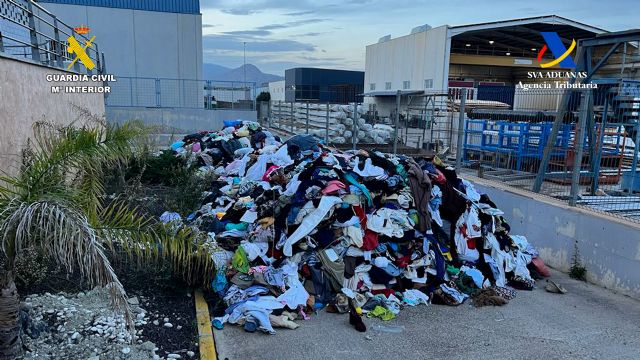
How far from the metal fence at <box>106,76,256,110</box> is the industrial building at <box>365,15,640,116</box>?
19.4 feet

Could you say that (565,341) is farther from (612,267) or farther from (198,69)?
(198,69)

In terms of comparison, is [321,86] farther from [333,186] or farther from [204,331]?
[204,331]

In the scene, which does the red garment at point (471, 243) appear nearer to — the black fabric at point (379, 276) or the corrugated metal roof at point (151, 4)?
the black fabric at point (379, 276)

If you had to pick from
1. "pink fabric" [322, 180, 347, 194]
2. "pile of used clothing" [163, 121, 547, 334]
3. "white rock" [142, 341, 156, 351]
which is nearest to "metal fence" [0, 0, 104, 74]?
"pile of used clothing" [163, 121, 547, 334]

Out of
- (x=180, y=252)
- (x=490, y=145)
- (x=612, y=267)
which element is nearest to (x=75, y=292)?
(x=180, y=252)

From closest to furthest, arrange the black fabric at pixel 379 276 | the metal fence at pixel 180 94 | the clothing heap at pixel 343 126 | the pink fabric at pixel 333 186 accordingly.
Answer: the black fabric at pixel 379 276 < the pink fabric at pixel 333 186 < the clothing heap at pixel 343 126 < the metal fence at pixel 180 94

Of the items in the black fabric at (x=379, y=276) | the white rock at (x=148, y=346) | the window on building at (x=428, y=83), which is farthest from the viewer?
the window on building at (x=428, y=83)

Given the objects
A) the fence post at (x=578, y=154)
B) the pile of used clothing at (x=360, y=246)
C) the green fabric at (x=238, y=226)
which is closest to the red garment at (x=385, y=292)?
the pile of used clothing at (x=360, y=246)

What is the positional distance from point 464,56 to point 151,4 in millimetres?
22837

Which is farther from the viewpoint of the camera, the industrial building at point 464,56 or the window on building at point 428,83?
the window on building at point 428,83

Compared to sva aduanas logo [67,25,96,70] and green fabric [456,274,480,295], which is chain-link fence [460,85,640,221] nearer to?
green fabric [456,274,480,295]

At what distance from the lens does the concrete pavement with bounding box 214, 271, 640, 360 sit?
13.6ft

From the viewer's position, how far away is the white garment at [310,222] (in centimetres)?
535

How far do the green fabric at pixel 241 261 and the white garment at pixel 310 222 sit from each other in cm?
46
